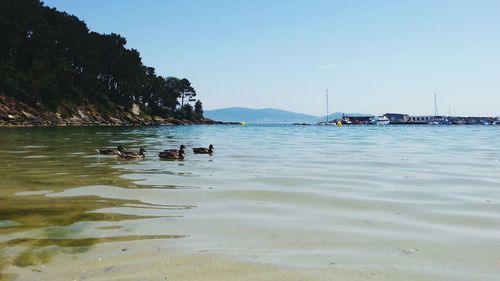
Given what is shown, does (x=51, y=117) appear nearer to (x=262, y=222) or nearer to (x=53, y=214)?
(x=53, y=214)

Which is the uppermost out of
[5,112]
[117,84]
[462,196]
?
[117,84]

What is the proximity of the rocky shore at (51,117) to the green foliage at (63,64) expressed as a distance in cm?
246

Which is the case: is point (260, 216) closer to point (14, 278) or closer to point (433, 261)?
point (433, 261)

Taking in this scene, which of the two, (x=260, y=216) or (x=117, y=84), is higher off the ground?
(x=117, y=84)

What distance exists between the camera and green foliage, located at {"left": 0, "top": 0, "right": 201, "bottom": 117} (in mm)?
78562

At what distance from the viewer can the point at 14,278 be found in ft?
15.7

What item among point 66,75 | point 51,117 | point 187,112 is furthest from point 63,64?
point 187,112

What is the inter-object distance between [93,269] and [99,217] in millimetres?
2871

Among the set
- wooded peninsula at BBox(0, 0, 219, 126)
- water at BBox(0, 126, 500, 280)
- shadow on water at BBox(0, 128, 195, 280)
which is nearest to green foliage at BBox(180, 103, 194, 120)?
wooded peninsula at BBox(0, 0, 219, 126)

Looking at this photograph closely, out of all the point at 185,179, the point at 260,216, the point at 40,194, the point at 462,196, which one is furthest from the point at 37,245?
the point at 462,196

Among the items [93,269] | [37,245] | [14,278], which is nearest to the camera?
[14,278]

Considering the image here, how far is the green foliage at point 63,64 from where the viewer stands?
7856 centimetres

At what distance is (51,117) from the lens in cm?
7962

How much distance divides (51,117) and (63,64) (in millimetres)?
16492
